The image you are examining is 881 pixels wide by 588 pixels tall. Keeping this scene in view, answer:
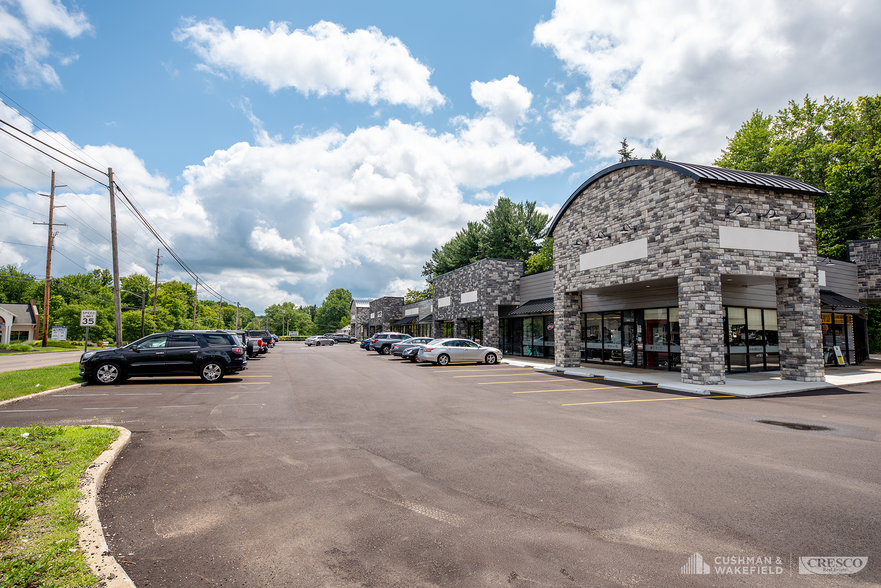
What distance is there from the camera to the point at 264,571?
10.8ft

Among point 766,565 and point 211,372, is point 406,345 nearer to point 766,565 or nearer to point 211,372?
point 211,372

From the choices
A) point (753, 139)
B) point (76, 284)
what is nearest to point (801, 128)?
point (753, 139)

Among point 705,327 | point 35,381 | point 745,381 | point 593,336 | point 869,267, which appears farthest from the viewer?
point 593,336

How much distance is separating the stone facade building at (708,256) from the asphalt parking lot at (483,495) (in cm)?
509

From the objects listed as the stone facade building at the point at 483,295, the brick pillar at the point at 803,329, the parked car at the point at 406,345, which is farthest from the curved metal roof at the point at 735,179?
the parked car at the point at 406,345

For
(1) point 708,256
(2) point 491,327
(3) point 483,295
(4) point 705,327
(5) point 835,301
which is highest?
(1) point 708,256

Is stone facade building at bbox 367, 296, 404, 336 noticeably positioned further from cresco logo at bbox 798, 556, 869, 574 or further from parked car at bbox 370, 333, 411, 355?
cresco logo at bbox 798, 556, 869, 574

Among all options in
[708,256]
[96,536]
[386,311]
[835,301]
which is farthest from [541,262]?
[96,536]

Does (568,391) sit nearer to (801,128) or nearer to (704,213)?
(704,213)

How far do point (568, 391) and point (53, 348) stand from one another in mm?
46572

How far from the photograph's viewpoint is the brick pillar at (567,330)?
782 inches

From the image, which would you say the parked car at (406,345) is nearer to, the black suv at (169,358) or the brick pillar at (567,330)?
the brick pillar at (567,330)

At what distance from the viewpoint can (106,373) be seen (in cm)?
1414

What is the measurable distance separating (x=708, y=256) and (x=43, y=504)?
15.9 meters
